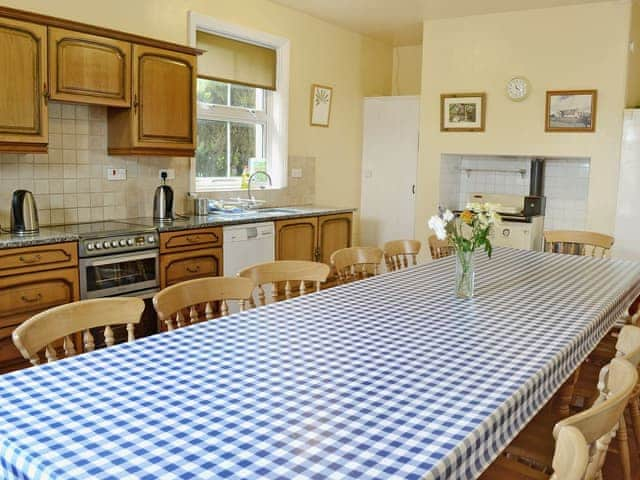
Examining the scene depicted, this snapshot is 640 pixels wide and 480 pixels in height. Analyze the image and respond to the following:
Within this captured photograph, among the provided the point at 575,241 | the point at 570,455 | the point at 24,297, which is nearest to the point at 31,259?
the point at 24,297

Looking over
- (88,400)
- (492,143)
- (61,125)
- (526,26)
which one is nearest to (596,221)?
(492,143)

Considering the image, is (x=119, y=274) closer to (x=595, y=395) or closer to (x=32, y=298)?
(x=32, y=298)

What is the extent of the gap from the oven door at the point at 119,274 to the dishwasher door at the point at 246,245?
1.94ft

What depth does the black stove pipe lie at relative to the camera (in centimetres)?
555

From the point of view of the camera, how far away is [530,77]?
205 inches

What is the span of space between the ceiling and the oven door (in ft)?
8.80

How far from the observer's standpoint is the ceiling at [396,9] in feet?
16.4

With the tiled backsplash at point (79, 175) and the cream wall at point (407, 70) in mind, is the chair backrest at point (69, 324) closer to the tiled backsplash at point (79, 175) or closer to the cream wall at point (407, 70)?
the tiled backsplash at point (79, 175)

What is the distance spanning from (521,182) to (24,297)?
443 cm

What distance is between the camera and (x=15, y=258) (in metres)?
2.97

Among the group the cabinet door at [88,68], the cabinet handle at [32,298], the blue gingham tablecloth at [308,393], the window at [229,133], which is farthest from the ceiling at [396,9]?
the blue gingham tablecloth at [308,393]

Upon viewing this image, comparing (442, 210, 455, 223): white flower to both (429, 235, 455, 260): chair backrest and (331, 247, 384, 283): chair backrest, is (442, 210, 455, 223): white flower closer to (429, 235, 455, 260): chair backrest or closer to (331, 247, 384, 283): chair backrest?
(331, 247, 384, 283): chair backrest

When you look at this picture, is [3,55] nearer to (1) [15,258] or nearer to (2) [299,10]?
(1) [15,258]

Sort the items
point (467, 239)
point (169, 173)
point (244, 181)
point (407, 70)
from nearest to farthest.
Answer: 1. point (467, 239)
2. point (169, 173)
3. point (244, 181)
4. point (407, 70)
